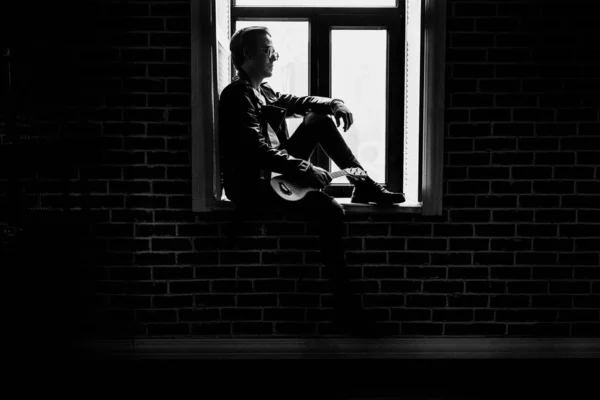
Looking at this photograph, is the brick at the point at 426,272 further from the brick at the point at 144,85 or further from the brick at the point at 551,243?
the brick at the point at 144,85

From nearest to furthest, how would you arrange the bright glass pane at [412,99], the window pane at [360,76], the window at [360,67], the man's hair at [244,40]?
the man's hair at [244,40] → the bright glass pane at [412,99] → the window at [360,67] → the window pane at [360,76]

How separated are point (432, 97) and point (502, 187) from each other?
632mm

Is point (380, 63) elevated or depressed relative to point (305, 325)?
elevated

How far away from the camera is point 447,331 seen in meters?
2.74

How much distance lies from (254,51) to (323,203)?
34.4 inches

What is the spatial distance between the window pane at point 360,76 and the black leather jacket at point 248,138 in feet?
1.25

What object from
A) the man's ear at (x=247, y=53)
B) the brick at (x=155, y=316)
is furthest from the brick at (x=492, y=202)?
the brick at (x=155, y=316)

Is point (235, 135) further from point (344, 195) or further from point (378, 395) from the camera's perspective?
point (378, 395)

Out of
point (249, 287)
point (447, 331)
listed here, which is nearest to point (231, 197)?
point (249, 287)

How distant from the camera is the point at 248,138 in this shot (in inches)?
96.7

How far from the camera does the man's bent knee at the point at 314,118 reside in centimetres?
266

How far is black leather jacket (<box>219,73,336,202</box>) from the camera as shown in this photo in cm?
245

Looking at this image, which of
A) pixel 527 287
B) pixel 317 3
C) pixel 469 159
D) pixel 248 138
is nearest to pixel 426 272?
pixel 527 287

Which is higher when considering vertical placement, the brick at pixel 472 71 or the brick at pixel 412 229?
the brick at pixel 472 71
